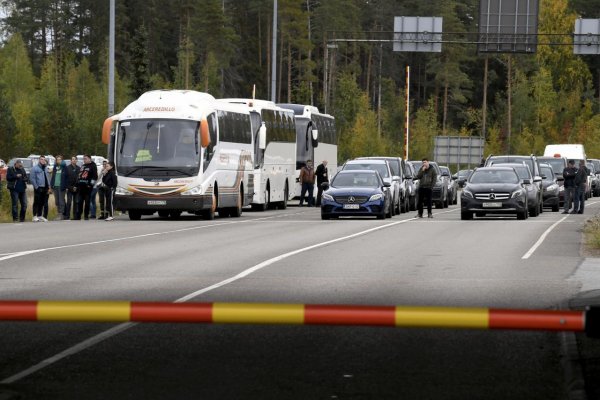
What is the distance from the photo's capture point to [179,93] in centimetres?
4306

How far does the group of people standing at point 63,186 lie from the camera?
129 ft

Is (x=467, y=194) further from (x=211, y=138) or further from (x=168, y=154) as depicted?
(x=168, y=154)

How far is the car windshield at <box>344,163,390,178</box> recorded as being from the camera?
152ft

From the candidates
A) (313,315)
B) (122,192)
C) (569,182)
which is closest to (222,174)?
(122,192)

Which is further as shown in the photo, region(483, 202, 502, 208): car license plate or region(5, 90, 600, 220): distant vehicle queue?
region(483, 202, 502, 208): car license plate

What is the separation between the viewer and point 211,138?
43094mm

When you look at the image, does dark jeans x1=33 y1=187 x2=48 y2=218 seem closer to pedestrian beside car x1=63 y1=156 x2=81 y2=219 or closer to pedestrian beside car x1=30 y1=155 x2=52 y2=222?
pedestrian beside car x1=30 y1=155 x2=52 y2=222

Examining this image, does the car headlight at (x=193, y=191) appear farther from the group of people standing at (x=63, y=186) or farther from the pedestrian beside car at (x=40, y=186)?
the pedestrian beside car at (x=40, y=186)

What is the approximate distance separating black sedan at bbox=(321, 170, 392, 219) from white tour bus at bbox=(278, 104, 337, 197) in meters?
15.3

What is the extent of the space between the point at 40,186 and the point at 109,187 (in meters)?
2.16

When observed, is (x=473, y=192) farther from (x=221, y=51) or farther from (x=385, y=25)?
(x=385, y=25)

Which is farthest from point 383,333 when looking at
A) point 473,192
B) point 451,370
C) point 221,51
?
point 221,51

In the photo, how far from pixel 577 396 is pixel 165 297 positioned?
740cm

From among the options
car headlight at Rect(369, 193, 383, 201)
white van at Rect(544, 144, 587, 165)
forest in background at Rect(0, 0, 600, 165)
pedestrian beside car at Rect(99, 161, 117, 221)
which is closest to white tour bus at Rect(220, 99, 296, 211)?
car headlight at Rect(369, 193, 383, 201)
